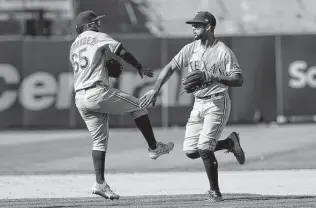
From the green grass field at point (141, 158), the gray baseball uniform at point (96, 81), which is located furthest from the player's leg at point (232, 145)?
the gray baseball uniform at point (96, 81)

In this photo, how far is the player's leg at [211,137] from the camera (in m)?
8.69

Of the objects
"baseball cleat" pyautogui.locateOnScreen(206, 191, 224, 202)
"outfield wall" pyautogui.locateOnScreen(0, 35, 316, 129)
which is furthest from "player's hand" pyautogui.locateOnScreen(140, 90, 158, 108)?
"outfield wall" pyautogui.locateOnScreen(0, 35, 316, 129)

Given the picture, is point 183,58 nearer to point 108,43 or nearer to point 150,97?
point 150,97

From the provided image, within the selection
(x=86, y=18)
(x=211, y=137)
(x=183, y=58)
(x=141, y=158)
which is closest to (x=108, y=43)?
(x=86, y=18)

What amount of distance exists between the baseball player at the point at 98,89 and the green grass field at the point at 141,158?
1.81 feet

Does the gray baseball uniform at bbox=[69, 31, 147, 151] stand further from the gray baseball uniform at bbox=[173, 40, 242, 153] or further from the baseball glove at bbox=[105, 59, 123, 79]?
the gray baseball uniform at bbox=[173, 40, 242, 153]

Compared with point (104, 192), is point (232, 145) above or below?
above

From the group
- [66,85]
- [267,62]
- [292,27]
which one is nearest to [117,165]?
[66,85]

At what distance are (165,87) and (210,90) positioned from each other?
9870 millimetres

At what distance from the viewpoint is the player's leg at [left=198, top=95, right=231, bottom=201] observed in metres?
8.69

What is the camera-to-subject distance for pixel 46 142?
1630 centimetres

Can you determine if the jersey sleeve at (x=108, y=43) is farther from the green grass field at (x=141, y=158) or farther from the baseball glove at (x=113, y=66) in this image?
the green grass field at (x=141, y=158)

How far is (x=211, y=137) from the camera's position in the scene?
28.6ft

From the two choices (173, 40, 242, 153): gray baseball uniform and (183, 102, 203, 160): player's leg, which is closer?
(173, 40, 242, 153): gray baseball uniform
